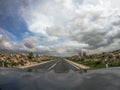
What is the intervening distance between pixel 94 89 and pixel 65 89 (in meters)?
→ 1.50

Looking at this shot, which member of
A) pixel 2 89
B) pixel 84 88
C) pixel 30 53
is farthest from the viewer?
pixel 30 53

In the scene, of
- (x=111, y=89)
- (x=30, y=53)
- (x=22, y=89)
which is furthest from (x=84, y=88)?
(x=30, y=53)

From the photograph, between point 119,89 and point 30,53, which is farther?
point 30,53

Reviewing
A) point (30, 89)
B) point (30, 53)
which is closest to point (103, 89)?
point (30, 89)

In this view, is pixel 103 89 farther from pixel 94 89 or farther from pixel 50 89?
pixel 50 89

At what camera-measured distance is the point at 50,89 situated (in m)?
10.8

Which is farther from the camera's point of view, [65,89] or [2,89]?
[65,89]

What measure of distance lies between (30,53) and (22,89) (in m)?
146

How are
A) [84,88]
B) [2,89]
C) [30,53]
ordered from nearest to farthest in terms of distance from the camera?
[2,89], [84,88], [30,53]

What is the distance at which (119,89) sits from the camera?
10.3m

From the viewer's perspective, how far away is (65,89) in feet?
36.3

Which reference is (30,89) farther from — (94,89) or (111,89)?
(111,89)

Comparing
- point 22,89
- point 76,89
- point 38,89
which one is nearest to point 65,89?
A: point 76,89

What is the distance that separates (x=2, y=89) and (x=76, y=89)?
3.65m
